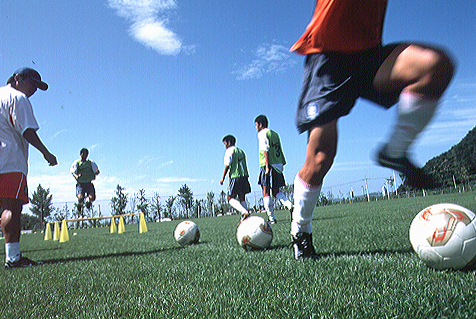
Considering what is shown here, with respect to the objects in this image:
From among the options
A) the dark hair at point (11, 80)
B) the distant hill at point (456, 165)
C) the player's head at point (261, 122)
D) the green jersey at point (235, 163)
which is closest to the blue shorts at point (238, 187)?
the green jersey at point (235, 163)

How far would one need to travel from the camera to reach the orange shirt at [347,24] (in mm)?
2127

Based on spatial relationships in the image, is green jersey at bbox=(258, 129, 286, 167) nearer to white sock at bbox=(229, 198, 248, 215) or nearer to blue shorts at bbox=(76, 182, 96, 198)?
white sock at bbox=(229, 198, 248, 215)

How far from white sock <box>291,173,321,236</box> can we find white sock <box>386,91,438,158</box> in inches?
25.0

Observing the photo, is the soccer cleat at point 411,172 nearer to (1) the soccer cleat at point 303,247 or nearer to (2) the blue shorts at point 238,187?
(1) the soccer cleat at point 303,247

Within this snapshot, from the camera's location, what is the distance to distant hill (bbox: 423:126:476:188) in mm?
2547

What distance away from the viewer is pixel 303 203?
102 inches

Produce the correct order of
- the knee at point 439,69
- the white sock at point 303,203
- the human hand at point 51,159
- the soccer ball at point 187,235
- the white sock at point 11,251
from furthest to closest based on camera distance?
the soccer ball at point 187,235, the human hand at point 51,159, the white sock at point 11,251, the white sock at point 303,203, the knee at point 439,69

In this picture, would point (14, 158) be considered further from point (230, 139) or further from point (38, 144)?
point (230, 139)

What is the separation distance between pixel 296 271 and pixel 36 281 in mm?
2273

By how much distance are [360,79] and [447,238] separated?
117cm

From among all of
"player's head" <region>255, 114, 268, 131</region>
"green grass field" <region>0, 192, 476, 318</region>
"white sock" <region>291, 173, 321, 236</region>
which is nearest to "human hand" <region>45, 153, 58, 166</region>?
"green grass field" <region>0, 192, 476, 318</region>

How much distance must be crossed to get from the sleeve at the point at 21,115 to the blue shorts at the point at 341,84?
3.48 metres

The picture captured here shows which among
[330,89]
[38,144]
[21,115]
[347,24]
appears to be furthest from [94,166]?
A: [347,24]

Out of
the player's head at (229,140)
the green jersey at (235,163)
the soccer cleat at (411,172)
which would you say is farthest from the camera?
the player's head at (229,140)
